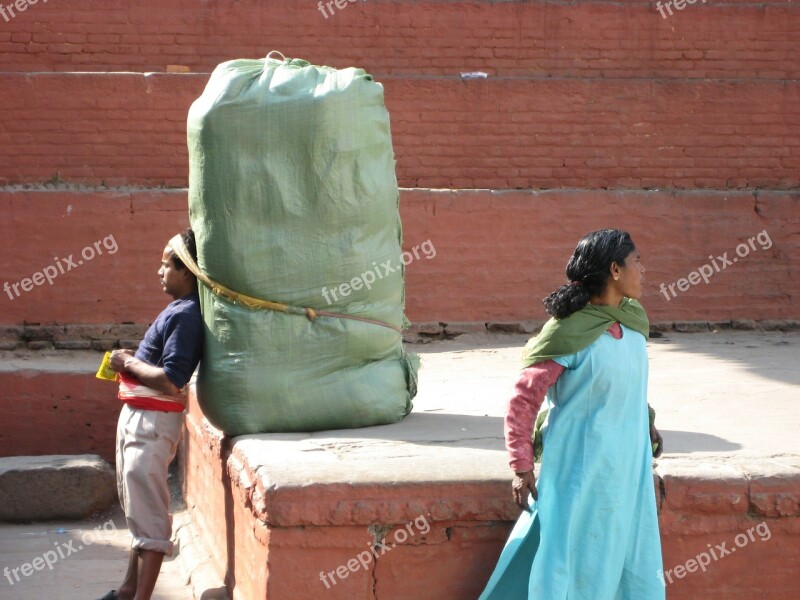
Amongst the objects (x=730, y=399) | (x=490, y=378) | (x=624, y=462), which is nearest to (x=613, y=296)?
(x=624, y=462)

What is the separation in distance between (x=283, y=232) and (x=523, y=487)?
55.8 inches

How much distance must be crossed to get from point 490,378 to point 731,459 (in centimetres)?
277

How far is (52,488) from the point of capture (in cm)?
650

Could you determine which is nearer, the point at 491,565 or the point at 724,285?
the point at 491,565

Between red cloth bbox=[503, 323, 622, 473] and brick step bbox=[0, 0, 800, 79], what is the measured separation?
6.02 meters

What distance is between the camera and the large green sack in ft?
13.1

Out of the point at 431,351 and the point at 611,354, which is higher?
the point at 611,354

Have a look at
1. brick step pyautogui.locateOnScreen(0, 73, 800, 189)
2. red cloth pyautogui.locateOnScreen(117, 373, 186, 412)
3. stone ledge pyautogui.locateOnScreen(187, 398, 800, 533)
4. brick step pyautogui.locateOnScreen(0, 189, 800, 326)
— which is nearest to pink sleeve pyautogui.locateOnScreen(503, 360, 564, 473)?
stone ledge pyautogui.locateOnScreen(187, 398, 800, 533)

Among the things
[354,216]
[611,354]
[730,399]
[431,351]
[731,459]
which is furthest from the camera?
[431,351]

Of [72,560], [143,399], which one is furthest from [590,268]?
[72,560]

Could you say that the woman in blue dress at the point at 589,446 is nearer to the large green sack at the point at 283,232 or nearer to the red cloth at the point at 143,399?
the large green sack at the point at 283,232

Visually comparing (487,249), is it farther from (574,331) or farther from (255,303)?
(574,331)

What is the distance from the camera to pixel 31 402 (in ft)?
23.5

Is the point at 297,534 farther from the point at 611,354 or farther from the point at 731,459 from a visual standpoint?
the point at 731,459
